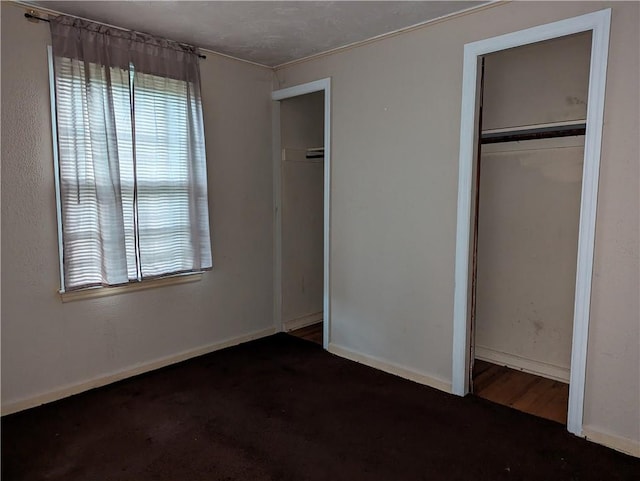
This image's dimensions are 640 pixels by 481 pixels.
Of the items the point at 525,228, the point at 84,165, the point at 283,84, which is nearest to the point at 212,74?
the point at 283,84

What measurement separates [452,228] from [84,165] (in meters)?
2.45

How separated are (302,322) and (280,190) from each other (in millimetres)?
1379

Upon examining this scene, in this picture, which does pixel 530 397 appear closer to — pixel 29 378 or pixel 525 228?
pixel 525 228

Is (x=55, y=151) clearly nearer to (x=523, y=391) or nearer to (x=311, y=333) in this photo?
(x=311, y=333)

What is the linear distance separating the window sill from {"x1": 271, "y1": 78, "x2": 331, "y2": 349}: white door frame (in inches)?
34.0

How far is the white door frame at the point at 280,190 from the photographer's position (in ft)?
Answer: 12.0

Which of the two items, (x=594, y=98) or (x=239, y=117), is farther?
(x=239, y=117)

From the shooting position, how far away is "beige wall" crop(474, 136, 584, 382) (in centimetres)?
320

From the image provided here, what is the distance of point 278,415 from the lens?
9.09ft

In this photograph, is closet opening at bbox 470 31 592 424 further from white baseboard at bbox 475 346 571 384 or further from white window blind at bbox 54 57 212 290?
white window blind at bbox 54 57 212 290

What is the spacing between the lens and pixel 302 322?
4523mm

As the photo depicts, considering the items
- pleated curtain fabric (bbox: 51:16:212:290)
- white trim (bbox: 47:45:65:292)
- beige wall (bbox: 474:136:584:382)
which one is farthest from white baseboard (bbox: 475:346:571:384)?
white trim (bbox: 47:45:65:292)

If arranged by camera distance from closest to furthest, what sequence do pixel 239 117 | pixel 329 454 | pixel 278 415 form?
pixel 329 454 < pixel 278 415 < pixel 239 117

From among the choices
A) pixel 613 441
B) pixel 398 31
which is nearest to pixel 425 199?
pixel 398 31
